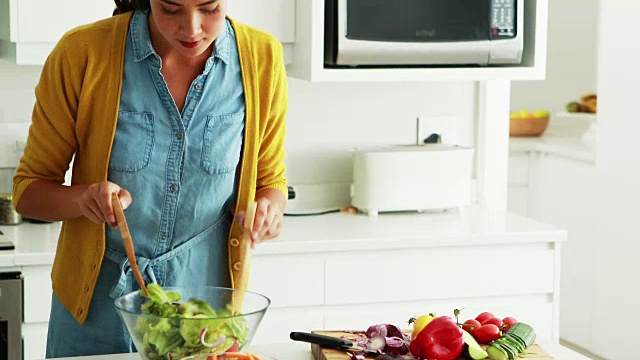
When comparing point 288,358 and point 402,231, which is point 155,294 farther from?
point 402,231

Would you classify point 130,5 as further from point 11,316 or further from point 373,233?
point 373,233

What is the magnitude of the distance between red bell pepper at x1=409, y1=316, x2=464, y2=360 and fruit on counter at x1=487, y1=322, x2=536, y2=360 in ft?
0.19

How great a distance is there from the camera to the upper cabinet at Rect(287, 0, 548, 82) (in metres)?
2.90

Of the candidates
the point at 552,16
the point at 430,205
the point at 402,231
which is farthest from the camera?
the point at 552,16

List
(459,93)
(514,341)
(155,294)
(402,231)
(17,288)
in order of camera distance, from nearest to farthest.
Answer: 1. (155,294)
2. (514,341)
3. (17,288)
4. (402,231)
5. (459,93)

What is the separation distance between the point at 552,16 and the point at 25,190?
4361mm

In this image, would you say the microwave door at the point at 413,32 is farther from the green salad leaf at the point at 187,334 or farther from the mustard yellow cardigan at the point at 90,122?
the green salad leaf at the point at 187,334

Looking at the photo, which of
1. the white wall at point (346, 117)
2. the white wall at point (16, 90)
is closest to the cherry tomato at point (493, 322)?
the white wall at point (346, 117)

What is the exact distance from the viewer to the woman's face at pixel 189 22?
1712mm

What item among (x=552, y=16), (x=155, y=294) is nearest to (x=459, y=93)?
(x=155, y=294)

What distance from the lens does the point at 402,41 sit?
2963 millimetres

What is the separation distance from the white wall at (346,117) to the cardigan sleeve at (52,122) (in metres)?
1.48

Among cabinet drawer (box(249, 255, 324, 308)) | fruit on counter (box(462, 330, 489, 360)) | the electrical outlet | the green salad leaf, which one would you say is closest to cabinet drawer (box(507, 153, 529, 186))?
the electrical outlet

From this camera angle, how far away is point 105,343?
190 cm
